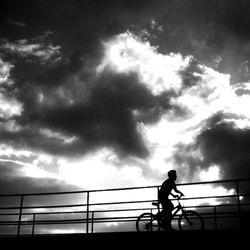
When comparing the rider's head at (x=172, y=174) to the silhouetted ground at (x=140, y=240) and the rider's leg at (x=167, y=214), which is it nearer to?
the rider's leg at (x=167, y=214)

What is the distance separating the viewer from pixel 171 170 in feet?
36.3

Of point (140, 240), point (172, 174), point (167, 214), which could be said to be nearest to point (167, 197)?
point (167, 214)

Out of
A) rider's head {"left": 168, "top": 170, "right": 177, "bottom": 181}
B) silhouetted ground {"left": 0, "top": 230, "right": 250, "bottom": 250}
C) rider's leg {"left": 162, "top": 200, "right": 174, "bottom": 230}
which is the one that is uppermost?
rider's head {"left": 168, "top": 170, "right": 177, "bottom": 181}

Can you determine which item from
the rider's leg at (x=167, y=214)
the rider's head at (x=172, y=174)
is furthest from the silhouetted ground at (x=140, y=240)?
the rider's head at (x=172, y=174)

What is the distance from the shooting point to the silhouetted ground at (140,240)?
834 cm

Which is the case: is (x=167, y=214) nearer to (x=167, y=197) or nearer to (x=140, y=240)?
(x=167, y=197)

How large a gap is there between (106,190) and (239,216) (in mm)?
4643

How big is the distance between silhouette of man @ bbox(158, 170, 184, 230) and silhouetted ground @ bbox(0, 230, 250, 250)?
2.25 m

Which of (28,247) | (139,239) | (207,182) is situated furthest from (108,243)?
(207,182)

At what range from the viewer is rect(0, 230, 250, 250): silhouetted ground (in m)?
8.34

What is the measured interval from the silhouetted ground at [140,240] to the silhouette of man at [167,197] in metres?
2.25

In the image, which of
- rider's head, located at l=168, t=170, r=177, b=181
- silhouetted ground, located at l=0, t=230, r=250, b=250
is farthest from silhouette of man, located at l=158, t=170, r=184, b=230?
silhouetted ground, located at l=0, t=230, r=250, b=250

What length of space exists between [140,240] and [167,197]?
251 centimetres

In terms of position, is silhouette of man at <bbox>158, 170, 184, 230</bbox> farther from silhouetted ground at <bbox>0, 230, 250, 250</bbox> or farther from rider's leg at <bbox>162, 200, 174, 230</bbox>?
silhouetted ground at <bbox>0, 230, 250, 250</bbox>
